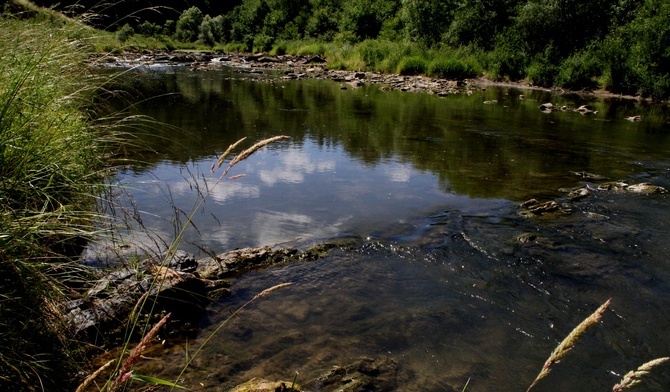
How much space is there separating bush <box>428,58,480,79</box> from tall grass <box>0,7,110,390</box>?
1033 inches

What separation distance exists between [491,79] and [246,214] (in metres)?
25.3

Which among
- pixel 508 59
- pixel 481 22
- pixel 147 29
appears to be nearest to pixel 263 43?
pixel 481 22

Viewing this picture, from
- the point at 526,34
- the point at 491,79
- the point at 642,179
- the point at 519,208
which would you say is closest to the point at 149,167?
the point at 519,208

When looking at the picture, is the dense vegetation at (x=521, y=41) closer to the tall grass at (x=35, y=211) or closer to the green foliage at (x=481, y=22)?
the green foliage at (x=481, y=22)

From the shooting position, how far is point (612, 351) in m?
3.61

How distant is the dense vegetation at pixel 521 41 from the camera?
22.1m

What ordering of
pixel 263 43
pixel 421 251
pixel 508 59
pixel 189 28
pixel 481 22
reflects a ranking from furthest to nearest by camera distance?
pixel 189 28 → pixel 263 43 → pixel 481 22 → pixel 508 59 → pixel 421 251

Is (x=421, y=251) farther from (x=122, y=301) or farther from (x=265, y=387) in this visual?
(x=122, y=301)

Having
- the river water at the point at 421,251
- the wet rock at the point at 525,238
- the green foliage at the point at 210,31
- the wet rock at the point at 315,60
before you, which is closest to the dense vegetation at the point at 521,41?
the wet rock at the point at 315,60

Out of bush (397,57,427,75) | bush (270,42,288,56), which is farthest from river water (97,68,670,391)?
bush (270,42,288,56)

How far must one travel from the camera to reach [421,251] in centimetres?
523

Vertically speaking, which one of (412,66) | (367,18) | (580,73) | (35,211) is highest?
(367,18)

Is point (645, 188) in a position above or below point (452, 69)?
below

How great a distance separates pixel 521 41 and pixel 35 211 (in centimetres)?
3075
